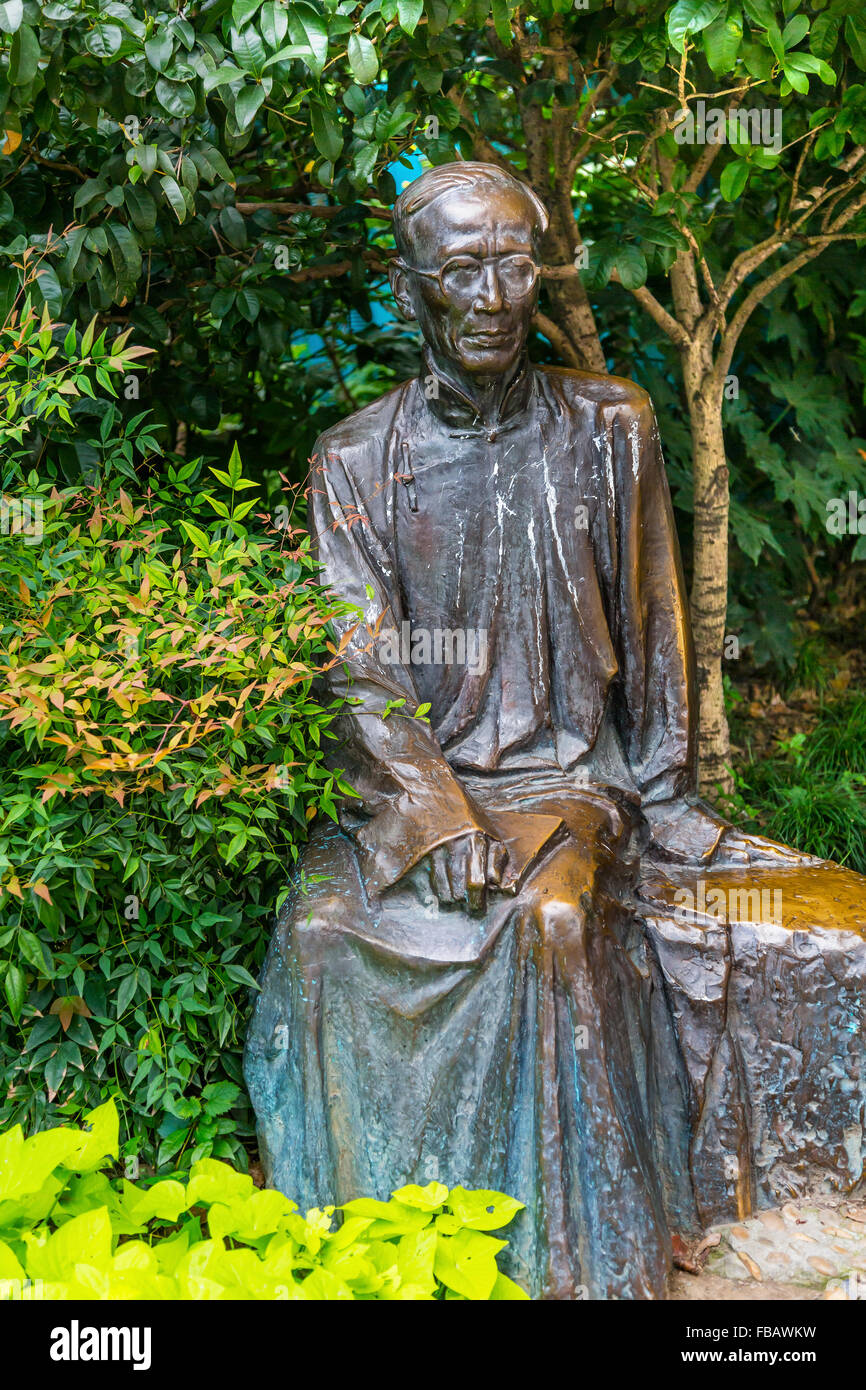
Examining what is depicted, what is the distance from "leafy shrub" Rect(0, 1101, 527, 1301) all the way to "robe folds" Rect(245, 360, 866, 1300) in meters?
0.19

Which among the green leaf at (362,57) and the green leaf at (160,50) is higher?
the green leaf at (160,50)

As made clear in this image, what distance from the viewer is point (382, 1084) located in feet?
10.6

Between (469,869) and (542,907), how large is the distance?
0.18 metres

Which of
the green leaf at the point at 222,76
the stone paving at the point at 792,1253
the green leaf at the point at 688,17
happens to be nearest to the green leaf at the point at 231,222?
the green leaf at the point at 222,76

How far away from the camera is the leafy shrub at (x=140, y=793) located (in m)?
3.14

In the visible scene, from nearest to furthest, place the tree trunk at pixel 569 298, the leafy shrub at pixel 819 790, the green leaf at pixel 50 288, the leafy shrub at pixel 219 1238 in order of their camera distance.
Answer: the leafy shrub at pixel 219 1238
the green leaf at pixel 50 288
the tree trunk at pixel 569 298
the leafy shrub at pixel 819 790

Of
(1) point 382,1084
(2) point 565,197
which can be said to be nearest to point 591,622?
(1) point 382,1084

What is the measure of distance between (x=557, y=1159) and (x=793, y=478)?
3.33 m

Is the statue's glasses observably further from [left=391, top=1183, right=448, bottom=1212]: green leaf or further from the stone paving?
the stone paving

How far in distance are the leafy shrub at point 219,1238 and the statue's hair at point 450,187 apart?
6.99 feet

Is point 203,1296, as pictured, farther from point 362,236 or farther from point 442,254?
point 362,236

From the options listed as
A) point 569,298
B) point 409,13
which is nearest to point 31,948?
point 409,13

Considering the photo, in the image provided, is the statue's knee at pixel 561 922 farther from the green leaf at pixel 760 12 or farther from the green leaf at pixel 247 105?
the green leaf at pixel 760 12

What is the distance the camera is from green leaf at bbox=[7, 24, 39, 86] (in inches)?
123
